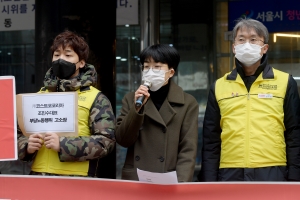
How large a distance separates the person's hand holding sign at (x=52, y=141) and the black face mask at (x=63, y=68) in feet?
1.42

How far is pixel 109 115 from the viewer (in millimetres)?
3979

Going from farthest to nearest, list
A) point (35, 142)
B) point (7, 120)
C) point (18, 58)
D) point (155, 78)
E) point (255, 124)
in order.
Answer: point (18, 58) → point (155, 78) → point (255, 124) → point (35, 142) → point (7, 120)

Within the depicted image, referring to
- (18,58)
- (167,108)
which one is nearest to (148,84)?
(167,108)

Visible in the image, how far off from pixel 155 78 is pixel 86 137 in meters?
0.61

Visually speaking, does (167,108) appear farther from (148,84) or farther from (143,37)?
(143,37)

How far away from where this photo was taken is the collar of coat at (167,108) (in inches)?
161

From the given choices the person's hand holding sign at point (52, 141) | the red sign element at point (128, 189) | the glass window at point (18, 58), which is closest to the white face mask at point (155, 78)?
the person's hand holding sign at point (52, 141)

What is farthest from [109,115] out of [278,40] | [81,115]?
[278,40]

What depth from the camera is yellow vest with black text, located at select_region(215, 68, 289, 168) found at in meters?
3.93

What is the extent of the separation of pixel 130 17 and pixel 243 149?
463 centimetres

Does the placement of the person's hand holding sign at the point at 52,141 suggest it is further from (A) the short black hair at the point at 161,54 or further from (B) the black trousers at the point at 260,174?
(B) the black trousers at the point at 260,174

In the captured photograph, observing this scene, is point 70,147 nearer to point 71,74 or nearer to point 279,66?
point 71,74

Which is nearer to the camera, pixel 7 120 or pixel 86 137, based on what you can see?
pixel 7 120

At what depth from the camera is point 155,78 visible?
4.07 m
